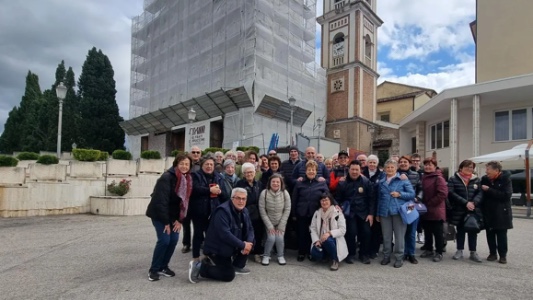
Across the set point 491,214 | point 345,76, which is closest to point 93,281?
point 491,214

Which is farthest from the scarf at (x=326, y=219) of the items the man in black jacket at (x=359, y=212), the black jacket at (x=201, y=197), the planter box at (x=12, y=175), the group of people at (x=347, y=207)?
the planter box at (x=12, y=175)

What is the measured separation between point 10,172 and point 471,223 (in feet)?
40.9

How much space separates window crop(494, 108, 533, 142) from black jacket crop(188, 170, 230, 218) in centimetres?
1903

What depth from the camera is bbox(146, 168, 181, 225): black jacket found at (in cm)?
424

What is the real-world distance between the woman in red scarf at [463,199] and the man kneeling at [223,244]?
3.71 meters

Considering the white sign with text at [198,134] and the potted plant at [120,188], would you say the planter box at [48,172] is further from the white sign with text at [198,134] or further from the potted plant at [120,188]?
the white sign with text at [198,134]

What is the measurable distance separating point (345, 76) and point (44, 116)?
3238 centimetres

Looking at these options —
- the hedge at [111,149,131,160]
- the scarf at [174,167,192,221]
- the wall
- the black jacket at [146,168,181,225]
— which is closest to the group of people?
the scarf at [174,167,192,221]

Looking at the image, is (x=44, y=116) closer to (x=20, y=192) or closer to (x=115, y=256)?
(x=20, y=192)

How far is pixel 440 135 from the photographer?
22125mm

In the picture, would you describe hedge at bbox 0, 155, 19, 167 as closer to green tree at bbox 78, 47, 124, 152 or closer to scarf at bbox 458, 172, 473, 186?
scarf at bbox 458, 172, 473, 186

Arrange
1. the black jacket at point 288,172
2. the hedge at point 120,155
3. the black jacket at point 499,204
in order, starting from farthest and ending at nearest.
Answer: the hedge at point 120,155 < the black jacket at point 288,172 < the black jacket at point 499,204

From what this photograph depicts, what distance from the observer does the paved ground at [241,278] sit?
403 centimetres

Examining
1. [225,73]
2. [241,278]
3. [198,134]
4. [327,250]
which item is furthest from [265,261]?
[198,134]
